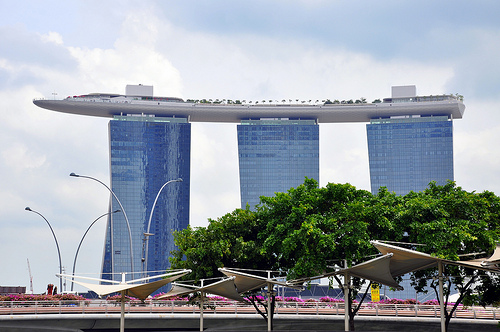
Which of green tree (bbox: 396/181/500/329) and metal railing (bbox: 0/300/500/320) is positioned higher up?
green tree (bbox: 396/181/500/329)

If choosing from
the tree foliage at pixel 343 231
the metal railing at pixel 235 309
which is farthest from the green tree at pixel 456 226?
the metal railing at pixel 235 309

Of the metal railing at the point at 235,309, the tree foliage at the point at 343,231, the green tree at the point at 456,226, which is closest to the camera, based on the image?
the green tree at the point at 456,226

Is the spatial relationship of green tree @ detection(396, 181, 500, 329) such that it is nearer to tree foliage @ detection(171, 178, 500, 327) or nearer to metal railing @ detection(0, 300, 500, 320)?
tree foliage @ detection(171, 178, 500, 327)

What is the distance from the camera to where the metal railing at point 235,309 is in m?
56.1

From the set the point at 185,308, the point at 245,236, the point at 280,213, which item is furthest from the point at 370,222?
the point at 185,308

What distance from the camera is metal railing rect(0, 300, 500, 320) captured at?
56.1 metres

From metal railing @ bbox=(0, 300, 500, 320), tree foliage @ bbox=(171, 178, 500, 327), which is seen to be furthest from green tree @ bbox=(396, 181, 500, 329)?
metal railing @ bbox=(0, 300, 500, 320)

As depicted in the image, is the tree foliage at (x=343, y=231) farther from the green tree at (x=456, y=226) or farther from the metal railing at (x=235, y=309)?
the metal railing at (x=235, y=309)

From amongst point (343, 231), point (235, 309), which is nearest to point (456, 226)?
point (343, 231)

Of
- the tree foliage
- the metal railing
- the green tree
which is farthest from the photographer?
the metal railing

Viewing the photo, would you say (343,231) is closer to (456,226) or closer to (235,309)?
(456,226)

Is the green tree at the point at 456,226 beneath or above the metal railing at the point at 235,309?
above

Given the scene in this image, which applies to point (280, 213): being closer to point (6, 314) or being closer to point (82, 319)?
point (82, 319)

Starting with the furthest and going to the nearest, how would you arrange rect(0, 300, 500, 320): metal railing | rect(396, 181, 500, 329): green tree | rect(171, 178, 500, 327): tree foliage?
1. rect(0, 300, 500, 320): metal railing
2. rect(171, 178, 500, 327): tree foliage
3. rect(396, 181, 500, 329): green tree
